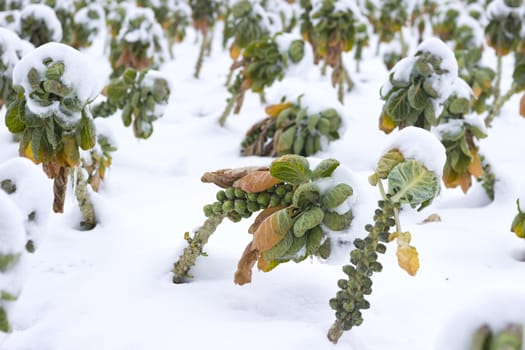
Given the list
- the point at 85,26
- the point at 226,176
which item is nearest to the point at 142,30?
the point at 85,26

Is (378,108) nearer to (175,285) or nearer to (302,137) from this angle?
(302,137)

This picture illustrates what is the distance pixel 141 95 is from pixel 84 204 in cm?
62

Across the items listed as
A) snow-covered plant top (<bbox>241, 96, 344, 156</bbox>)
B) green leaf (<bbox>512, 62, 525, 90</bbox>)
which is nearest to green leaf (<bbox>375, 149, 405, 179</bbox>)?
snow-covered plant top (<bbox>241, 96, 344, 156</bbox>)

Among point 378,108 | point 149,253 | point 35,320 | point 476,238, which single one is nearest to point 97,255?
point 149,253

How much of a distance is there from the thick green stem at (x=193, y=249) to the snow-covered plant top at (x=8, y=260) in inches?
14.9

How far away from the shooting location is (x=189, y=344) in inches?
35.1

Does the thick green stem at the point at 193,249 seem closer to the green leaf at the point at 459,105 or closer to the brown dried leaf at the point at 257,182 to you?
the brown dried leaf at the point at 257,182

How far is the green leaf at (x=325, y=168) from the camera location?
0.86 meters

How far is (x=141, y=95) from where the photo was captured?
70.6 inches

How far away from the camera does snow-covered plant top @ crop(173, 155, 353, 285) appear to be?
82 cm

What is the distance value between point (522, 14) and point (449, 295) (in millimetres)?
1937

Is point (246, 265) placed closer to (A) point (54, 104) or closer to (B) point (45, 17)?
(A) point (54, 104)

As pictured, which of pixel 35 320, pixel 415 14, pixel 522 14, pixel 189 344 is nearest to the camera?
pixel 189 344

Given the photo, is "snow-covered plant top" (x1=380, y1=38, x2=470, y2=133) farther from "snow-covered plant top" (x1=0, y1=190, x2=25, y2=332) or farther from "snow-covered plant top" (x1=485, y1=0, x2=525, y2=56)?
"snow-covered plant top" (x1=485, y1=0, x2=525, y2=56)
